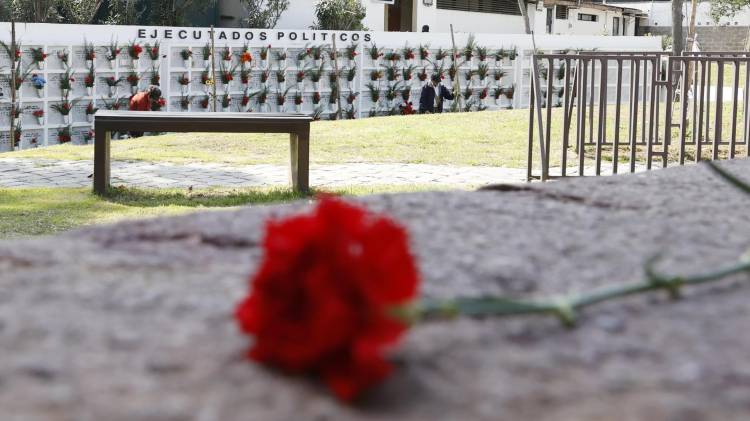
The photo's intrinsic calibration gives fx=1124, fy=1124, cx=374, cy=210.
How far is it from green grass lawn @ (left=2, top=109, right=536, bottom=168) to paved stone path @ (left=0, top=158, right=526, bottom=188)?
0.46m

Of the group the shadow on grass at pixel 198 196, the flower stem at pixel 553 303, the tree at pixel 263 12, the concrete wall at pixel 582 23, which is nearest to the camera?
the flower stem at pixel 553 303

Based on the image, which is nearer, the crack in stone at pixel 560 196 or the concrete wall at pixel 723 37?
the crack in stone at pixel 560 196

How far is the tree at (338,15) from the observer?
27.1m

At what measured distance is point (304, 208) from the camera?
7.72ft

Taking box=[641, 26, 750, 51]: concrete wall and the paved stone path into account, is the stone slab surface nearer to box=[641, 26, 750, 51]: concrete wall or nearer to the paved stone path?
the paved stone path

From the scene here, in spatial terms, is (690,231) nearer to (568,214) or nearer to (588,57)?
(568,214)

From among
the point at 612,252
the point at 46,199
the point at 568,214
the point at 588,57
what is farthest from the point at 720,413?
the point at 46,199

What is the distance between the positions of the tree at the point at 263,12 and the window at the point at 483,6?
6.34 metres

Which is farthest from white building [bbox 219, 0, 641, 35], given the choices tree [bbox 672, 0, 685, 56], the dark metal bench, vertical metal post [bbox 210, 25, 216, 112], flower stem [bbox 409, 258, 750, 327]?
flower stem [bbox 409, 258, 750, 327]

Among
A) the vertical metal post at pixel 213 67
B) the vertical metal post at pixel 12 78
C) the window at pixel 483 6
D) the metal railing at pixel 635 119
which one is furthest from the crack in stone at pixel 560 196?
the window at pixel 483 6

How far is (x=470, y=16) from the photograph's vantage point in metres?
33.2

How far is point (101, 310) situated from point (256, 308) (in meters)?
0.32

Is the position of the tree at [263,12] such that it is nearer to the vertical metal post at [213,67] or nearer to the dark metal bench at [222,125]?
the vertical metal post at [213,67]

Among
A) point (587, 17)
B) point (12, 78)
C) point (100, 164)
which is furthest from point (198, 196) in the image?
point (587, 17)
